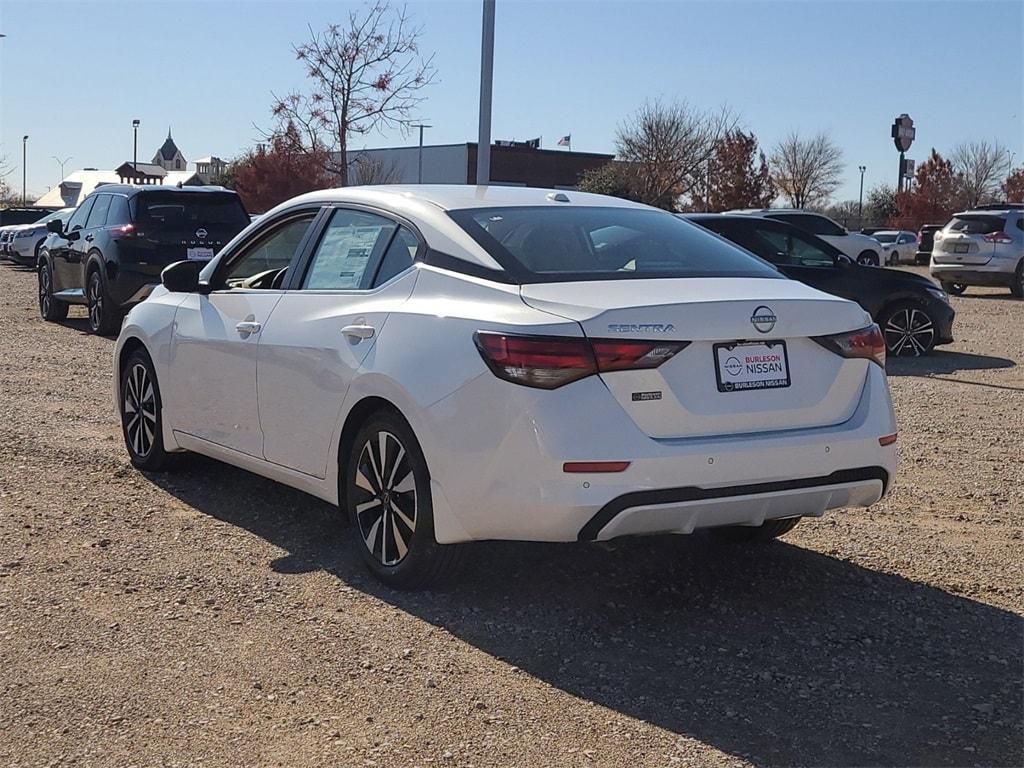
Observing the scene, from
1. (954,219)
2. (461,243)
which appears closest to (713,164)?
(954,219)

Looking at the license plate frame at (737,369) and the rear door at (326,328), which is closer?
the license plate frame at (737,369)

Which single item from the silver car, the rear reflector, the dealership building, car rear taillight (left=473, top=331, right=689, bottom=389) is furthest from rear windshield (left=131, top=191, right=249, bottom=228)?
the dealership building

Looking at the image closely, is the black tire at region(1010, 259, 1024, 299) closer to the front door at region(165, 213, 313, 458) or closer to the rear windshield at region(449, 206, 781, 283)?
the rear windshield at region(449, 206, 781, 283)

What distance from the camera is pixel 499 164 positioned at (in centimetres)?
6481

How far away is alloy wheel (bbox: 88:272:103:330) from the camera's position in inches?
596

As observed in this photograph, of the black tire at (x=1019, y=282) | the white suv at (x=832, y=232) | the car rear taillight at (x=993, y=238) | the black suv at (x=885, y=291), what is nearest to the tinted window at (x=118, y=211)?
the black suv at (x=885, y=291)

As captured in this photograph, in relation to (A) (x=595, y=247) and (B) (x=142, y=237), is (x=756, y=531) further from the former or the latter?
(B) (x=142, y=237)

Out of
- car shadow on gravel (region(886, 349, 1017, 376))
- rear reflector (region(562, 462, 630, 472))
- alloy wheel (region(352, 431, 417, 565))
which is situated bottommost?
car shadow on gravel (region(886, 349, 1017, 376))

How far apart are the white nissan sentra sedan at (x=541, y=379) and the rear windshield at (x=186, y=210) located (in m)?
9.30

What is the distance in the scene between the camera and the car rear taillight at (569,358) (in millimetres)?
4387

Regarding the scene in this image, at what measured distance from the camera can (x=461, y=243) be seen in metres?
5.07

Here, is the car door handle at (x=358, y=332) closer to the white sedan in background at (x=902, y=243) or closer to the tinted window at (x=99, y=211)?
the tinted window at (x=99, y=211)

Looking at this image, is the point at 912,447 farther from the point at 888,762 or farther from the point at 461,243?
the point at 888,762

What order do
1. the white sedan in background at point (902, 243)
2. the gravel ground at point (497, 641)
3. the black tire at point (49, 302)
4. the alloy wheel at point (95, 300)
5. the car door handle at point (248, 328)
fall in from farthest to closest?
the white sedan in background at point (902, 243), the black tire at point (49, 302), the alloy wheel at point (95, 300), the car door handle at point (248, 328), the gravel ground at point (497, 641)
